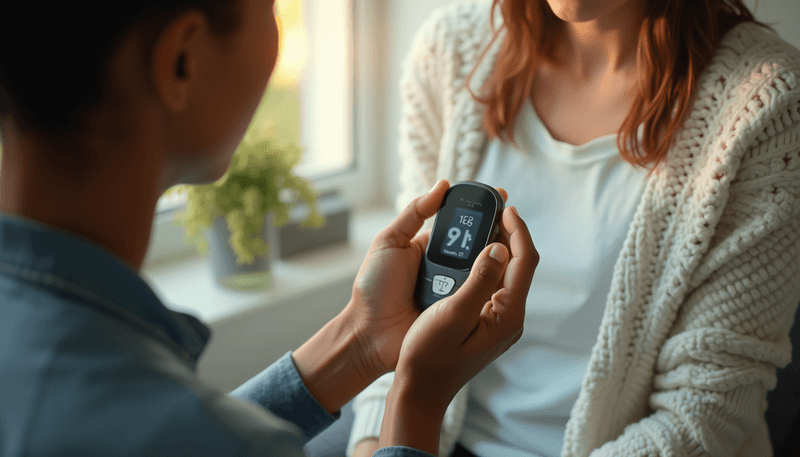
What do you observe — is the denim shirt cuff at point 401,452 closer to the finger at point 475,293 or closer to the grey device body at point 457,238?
the finger at point 475,293

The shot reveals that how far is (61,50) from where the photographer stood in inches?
15.4

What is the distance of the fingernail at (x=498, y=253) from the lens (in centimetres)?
66

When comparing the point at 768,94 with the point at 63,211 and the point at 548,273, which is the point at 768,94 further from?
the point at 63,211

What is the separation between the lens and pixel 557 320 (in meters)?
0.96

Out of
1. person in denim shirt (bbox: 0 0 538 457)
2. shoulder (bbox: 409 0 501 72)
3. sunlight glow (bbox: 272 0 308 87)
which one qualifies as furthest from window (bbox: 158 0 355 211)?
person in denim shirt (bbox: 0 0 538 457)

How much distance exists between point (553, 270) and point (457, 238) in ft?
0.74

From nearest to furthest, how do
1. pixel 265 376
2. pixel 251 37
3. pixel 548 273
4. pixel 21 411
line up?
pixel 21 411 → pixel 251 37 → pixel 265 376 → pixel 548 273

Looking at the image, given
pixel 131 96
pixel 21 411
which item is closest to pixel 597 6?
pixel 131 96

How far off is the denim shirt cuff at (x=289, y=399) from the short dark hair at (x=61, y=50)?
406mm

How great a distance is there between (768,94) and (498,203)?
14.2 inches

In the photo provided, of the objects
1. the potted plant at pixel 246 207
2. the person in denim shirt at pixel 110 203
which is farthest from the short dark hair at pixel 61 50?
the potted plant at pixel 246 207

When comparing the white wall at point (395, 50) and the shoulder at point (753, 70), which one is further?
the white wall at point (395, 50)

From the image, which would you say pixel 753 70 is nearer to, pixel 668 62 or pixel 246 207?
pixel 668 62

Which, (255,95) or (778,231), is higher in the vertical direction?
(255,95)
